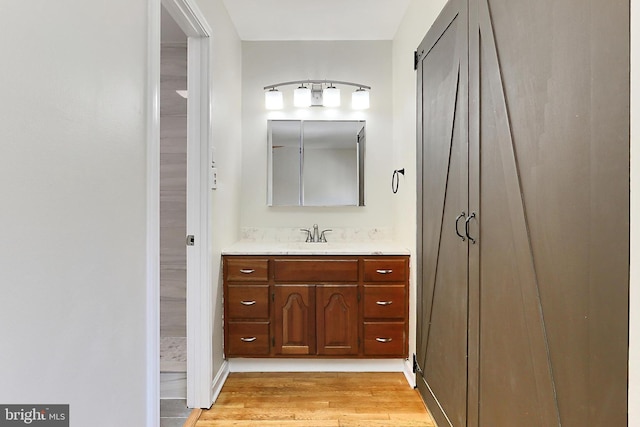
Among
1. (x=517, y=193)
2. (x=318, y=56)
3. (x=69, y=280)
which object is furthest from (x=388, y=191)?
(x=69, y=280)

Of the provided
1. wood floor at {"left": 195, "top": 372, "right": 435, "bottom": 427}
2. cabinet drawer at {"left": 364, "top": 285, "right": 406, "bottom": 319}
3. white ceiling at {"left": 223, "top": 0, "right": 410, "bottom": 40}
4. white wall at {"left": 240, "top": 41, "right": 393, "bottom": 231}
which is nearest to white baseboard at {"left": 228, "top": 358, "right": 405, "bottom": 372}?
wood floor at {"left": 195, "top": 372, "right": 435, "bottom": 427}

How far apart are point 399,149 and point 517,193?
74.6 inches

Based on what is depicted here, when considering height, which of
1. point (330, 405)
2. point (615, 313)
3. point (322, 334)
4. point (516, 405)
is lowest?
point (330, 405)

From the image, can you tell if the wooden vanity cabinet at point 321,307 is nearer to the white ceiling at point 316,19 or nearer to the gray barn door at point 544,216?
the gray barn door at point 544,216

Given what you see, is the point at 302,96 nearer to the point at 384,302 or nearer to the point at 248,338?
the point at 384,302

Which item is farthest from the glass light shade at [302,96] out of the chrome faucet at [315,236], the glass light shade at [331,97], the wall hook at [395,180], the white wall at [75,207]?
the white wall at [75,207]

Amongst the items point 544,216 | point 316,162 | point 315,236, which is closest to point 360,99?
point 316,162

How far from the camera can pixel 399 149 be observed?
3.14 m

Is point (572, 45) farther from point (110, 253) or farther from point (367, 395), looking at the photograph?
point (367, 395)

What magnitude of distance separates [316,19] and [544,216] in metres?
2.42

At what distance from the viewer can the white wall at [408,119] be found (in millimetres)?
2570

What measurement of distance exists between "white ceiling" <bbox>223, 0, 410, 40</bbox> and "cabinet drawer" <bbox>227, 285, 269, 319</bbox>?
193 cm

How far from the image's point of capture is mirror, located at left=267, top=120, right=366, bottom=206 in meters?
3.43

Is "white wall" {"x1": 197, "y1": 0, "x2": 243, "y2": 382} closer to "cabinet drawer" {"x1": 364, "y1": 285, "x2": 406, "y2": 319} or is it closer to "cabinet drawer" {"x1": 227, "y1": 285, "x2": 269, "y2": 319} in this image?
"cabinet drawer" {"x1": 227, "y1": 285, "x2": 269, "y2": 319}
